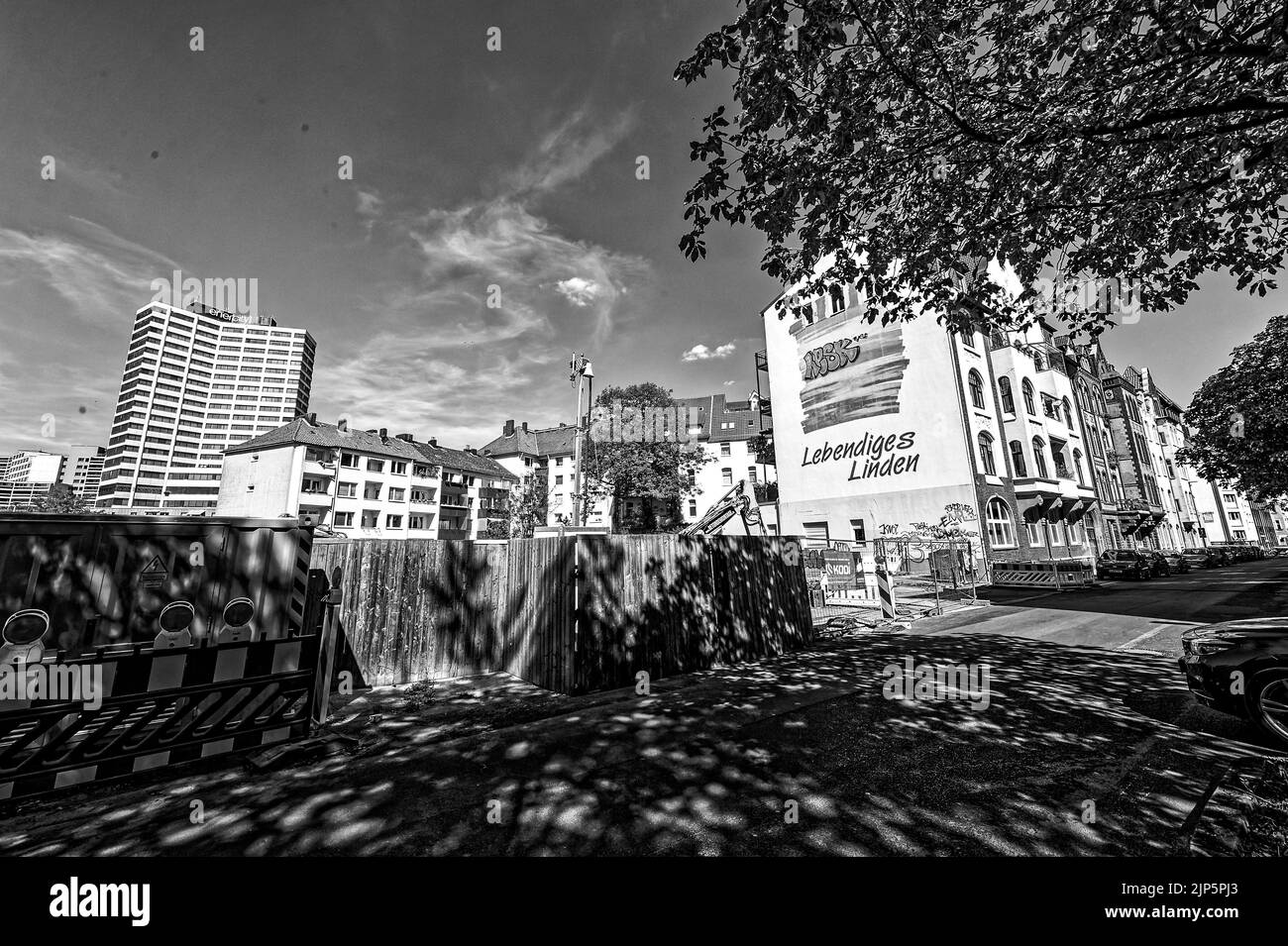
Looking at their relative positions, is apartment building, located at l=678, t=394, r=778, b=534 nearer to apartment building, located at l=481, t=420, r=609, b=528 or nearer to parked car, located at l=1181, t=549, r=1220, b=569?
apartment building, located at l=481, t=420, r=609, b=528

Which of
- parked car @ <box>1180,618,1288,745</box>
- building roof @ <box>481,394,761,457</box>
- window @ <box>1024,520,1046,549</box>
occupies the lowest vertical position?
parked car @ <box>1180,618,1288,745</box>

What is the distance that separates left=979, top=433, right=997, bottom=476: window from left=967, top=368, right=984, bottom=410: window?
183 cm

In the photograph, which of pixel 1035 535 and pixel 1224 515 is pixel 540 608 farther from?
pixel 1224 515

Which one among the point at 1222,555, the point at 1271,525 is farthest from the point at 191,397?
the point at 1271,525

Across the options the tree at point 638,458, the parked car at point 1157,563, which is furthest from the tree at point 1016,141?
the tree at point 638,458

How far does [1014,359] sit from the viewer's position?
94.3ft

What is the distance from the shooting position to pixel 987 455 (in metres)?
26.3

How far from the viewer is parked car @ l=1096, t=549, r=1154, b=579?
24781 mm

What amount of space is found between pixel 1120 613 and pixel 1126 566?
1631cm

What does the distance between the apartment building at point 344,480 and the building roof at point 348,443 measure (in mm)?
78

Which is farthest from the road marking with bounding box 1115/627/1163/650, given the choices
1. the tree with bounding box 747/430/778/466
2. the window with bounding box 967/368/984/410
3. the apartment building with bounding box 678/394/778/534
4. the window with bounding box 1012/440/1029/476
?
the apartment building with bounding box 678/394/778/534
